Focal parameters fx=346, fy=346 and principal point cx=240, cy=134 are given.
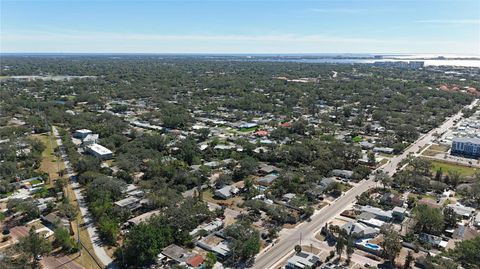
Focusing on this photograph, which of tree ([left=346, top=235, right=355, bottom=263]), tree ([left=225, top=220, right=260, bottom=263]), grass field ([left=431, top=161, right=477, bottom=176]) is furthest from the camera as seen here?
grass field ([left=431, top=161, right=477, bottom=176])

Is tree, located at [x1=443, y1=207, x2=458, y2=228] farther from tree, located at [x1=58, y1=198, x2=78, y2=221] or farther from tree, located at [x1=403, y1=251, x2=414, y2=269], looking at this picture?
tree, located at [x1=58, y1=198, x2=78, y2=221]

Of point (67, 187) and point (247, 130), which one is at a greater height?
point (247, 130)

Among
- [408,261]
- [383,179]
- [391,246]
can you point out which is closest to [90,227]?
[391,246]

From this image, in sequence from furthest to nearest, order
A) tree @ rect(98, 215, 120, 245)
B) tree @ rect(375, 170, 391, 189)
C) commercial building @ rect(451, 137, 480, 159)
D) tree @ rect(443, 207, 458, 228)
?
commercial building @ rect(451, 137, 480, 159), tree @ rect(375, 170, 391, 189), tree @ rect(443, 207, 458, 228), tree @ rect(98, 215, 120, 245)

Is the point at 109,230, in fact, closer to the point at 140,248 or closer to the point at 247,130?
the point at 140,248

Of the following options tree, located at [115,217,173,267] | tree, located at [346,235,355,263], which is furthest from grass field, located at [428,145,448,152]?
tree, located at [115,217,173,267]

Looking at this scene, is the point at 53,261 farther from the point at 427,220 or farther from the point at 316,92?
the point at 316,92

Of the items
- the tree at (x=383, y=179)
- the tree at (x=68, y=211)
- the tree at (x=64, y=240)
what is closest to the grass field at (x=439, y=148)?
the tree at (x=383, y=179)
